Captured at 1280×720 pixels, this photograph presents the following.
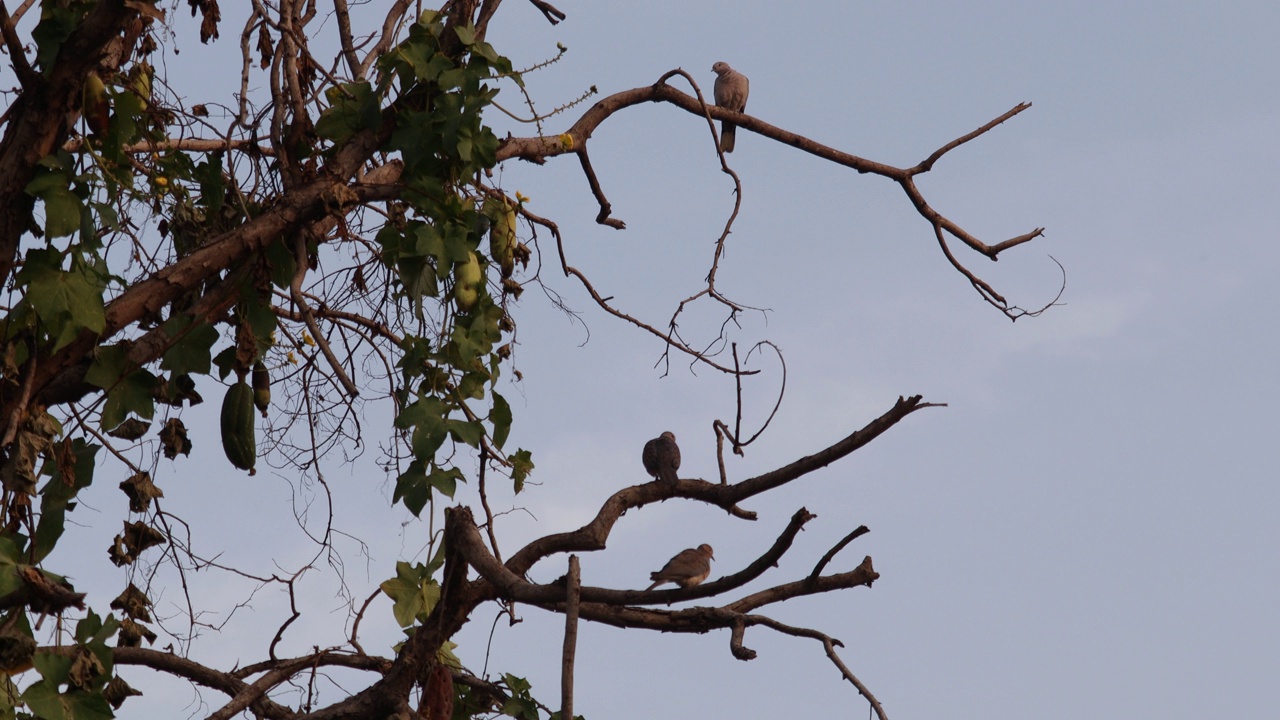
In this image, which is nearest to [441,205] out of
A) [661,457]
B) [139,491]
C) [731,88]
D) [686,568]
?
[139,491]

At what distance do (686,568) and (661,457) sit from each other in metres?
1.30

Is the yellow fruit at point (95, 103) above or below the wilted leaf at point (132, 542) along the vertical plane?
above

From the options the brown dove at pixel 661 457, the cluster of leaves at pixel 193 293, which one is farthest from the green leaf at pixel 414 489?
the brown dove at pixel 661 457

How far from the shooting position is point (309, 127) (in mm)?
3547

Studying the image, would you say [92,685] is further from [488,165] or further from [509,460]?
[488,165]

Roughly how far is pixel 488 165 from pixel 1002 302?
1.91m

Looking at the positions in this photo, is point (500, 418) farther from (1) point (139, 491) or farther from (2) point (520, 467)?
(1) point (139, 491)

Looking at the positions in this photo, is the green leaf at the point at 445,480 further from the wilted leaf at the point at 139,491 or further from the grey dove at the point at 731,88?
the grey dove at the point at 731,88

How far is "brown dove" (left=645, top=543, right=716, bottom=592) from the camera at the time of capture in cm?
489

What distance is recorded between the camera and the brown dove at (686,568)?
489 cm

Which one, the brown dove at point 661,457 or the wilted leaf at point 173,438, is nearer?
the wilted leaf at point 173,438

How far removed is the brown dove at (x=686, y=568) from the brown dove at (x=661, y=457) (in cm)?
108

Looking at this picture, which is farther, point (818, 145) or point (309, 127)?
point (818, 145)

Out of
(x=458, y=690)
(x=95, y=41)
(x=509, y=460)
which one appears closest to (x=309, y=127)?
(x=95, y=41)
